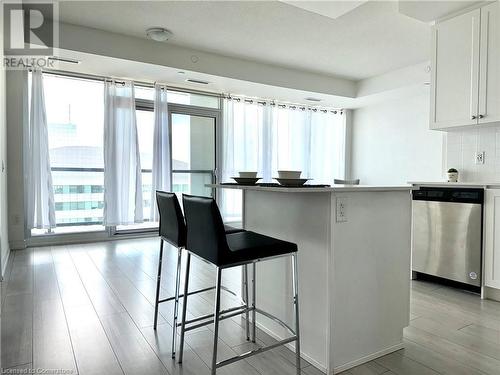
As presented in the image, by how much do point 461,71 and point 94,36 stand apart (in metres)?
3.99

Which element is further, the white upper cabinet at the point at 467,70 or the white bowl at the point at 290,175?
the white upper cabinet at the point at 467,70

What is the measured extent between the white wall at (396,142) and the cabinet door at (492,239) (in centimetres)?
264

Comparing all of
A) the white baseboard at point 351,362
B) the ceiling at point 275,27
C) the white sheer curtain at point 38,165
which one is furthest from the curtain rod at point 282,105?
the white baseboard at point 351,362

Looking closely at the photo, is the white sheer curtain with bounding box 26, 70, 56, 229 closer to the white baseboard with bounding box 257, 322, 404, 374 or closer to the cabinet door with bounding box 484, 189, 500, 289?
the white baseboard with bounding box 257, 322, 404, 374

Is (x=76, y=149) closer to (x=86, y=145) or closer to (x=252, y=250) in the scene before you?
(x=86, y=145)

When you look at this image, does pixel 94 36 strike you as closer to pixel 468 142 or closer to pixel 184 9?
pixel 184 9

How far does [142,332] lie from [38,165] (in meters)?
3.33

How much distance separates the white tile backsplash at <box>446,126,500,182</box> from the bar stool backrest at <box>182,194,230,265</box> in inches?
128

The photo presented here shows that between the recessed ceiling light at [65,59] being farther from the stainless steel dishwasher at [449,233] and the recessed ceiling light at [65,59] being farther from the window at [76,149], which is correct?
the stainless steel dishwasher at [449,233]

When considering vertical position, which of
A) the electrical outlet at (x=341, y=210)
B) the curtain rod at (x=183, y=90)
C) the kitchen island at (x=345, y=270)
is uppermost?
the curtain rod at (x=183, y=90)

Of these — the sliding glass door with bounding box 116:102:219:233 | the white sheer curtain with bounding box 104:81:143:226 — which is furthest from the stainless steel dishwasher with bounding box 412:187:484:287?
the white sheer curtain with bounding box 104:81:143:226

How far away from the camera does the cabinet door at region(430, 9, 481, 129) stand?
3.00 m

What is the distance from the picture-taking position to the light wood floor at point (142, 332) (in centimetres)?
183

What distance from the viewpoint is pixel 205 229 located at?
1.60 m
